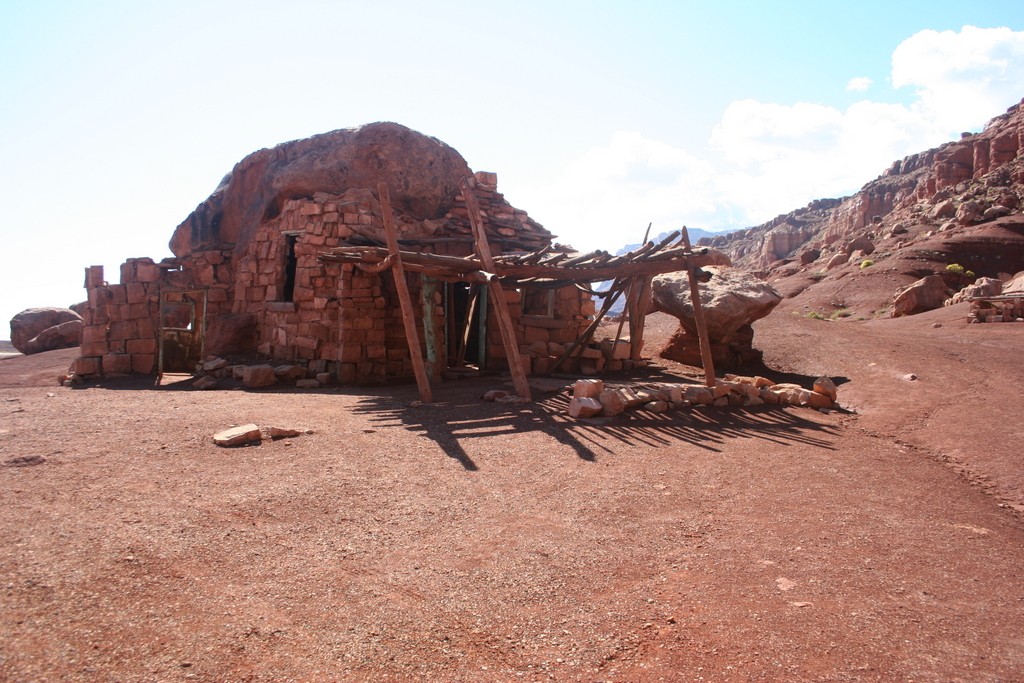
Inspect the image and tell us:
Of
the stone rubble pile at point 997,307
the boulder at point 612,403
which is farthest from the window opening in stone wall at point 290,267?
the stone rubble pile at point 997,307

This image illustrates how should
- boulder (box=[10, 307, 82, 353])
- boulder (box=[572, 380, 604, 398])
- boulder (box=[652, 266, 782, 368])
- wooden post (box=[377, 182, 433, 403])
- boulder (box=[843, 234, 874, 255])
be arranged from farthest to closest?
boulder (box=[843, 234, 874, 255])
boulder (box=[10, 307, 82, 353])
boulder (box=[652, 266, 782, 368])
wooden post (box=[377, 182, 433, 403])
boulder (box=[572, 380, 604, 398])

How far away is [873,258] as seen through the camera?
2792 cm

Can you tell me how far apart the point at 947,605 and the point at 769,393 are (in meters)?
5.25

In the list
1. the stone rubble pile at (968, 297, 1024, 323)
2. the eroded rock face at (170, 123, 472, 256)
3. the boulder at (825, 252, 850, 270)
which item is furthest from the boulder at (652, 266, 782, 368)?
the boulder at (825, 252, 850, 270)

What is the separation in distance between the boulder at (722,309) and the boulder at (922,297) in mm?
8555

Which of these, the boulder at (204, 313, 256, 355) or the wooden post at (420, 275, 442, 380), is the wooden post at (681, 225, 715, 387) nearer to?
the wooden post at (420, 275, 442, 380)

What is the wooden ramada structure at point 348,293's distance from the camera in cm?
1073

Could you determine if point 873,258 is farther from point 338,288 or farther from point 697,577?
point 697,577

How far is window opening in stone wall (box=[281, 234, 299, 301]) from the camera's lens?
1179 centimetres

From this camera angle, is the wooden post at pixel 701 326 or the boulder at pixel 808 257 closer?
the wooden post at pixel 701 326

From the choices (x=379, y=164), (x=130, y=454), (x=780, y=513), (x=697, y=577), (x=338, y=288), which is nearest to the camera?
(x=697, y=577)

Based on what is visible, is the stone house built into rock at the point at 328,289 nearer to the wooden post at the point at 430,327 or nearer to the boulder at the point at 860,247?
the wooden post at the point at 430,327

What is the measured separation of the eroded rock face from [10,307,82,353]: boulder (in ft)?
36.9

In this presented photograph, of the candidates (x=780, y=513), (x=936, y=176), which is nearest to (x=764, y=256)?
(x=936, y=176)
